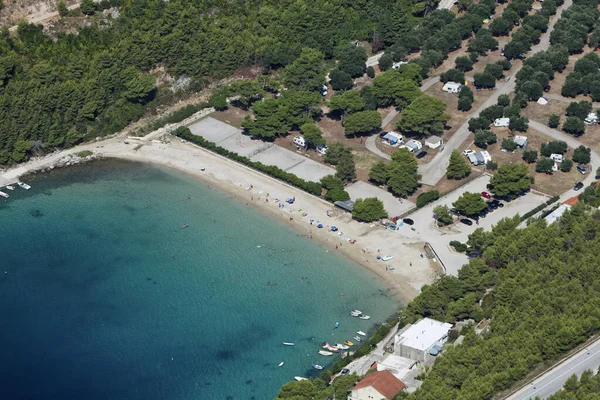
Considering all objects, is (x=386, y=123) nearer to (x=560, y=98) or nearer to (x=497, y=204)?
(x=497, y=204)

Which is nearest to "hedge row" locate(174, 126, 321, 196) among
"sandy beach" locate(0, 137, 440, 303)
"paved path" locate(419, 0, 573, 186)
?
"sandy beach" locate(0, 137, 440, 303)

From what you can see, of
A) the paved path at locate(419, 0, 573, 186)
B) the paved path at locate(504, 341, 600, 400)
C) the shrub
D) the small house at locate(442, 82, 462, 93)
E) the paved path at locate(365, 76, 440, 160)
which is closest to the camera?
the paved path at locate(504, 341, 600, 400)

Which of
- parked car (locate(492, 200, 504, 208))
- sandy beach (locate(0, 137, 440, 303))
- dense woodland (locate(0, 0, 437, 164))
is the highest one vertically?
dense woodland (locate(0, 0, 437, 164))

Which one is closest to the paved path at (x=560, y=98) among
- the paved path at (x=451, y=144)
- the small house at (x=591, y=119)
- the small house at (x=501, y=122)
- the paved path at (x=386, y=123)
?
the small house at (x=591, y=119)

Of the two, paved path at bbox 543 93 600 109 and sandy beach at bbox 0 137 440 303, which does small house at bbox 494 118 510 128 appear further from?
sandy beach at bbox 0 137 440 303

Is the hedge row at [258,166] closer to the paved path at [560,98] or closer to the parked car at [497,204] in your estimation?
the parked car at [497,204]

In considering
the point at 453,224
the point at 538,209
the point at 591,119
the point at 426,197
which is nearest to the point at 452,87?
the point at 591,119
